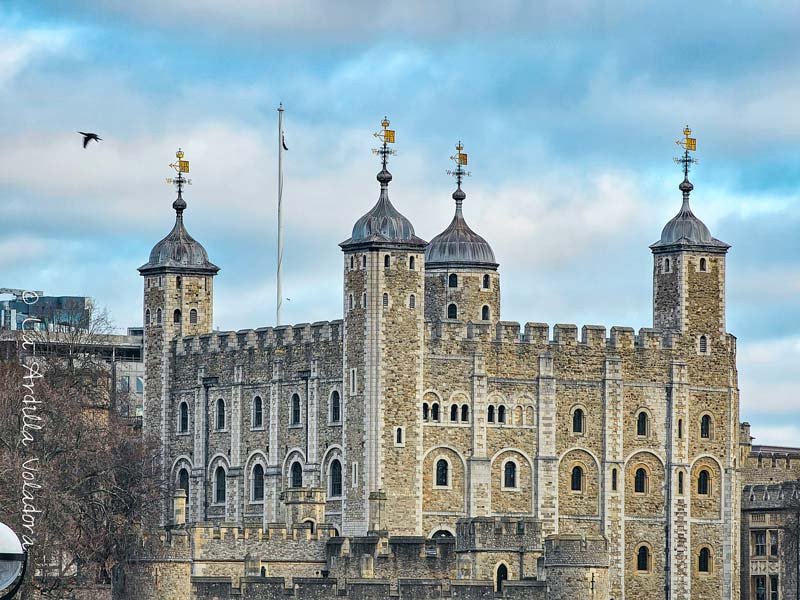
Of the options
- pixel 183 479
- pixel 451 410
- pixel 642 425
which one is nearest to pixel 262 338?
pixel 183 479

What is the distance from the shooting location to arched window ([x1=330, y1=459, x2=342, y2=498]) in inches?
3255

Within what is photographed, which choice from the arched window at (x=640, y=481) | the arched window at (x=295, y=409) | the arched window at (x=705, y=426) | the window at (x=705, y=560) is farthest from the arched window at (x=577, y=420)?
the arched window at (x=295, y=409)

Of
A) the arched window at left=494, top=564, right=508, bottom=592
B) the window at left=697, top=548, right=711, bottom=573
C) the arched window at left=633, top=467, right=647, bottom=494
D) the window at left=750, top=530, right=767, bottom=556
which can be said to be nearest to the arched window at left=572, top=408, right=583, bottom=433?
the arched window at left=633, top=467, right=647, bottom=494

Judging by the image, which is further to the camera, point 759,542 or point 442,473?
point 759,542

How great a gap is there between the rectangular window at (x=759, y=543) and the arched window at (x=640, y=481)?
578 cm

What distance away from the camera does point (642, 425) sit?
88125 mm

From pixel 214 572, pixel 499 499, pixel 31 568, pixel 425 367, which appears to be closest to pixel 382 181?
pixel 425 367

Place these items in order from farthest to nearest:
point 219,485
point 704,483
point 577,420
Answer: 1. point 219,485
2. point 704,483
3. point 577,420

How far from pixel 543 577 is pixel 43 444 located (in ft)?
55.8

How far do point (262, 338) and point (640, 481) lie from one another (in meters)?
17.1

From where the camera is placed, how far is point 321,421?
84.2m

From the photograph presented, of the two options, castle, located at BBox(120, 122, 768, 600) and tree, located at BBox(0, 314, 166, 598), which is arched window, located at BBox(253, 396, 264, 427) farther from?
tree, located at BBox(0, 314, 166, 598)

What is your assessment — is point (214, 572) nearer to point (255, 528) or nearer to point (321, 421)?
point (255, 528)

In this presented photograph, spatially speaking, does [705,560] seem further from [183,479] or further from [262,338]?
[183,479]
